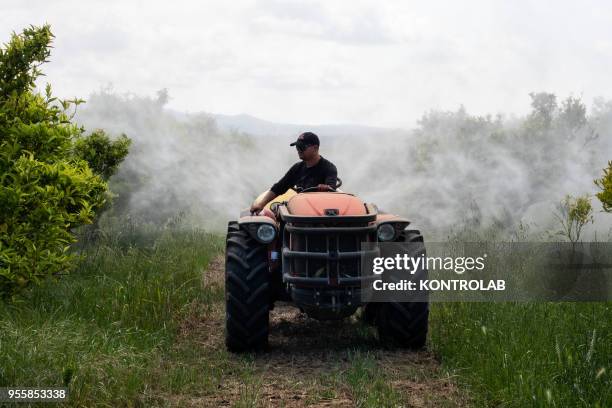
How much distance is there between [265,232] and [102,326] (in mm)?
1720

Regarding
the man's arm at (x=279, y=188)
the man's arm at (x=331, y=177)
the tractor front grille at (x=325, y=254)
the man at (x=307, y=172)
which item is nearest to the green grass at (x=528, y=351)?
the tractor front grille at (x=325, y=254)

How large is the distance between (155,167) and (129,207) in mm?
2208

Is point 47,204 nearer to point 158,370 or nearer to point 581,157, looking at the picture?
point 158,370

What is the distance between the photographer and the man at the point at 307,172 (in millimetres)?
6902

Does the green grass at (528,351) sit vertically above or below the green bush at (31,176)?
below

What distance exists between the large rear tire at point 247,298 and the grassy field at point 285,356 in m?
0.19

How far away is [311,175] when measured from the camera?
704cm

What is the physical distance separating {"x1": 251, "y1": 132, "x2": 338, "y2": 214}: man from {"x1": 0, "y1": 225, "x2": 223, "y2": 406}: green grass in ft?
5.31

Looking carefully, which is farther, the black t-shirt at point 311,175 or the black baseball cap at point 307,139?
the black t-shirt at point 311,175

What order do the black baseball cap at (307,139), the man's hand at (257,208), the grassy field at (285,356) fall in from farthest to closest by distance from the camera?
the man's hand at (257,208), the black baseball cap at (307,139), the grassy field at (285,356)

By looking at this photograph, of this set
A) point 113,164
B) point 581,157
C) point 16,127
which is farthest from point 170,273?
point 581,157

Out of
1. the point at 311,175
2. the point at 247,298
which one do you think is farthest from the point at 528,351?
the point at 311,175

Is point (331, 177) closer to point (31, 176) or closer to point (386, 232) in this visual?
point (386, 232)

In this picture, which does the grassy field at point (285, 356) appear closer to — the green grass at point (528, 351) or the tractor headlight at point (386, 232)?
the green grass at point (528, 351)
